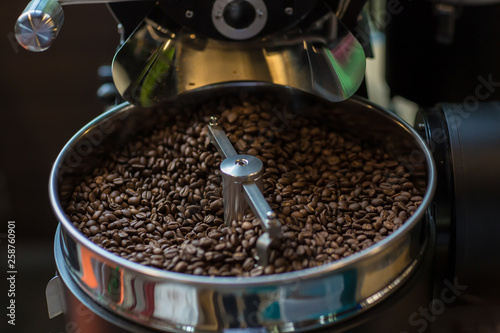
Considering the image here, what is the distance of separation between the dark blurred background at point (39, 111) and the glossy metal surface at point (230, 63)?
58 cm

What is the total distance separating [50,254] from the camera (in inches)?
62.7

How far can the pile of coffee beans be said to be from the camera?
30.7 inches

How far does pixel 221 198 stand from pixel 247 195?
12 centimetres

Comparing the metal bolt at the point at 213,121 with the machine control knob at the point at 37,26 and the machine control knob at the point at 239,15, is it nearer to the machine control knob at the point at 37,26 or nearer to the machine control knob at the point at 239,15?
the machine control knob at the point at 239,15

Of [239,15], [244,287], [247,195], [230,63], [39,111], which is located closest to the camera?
[244,287]

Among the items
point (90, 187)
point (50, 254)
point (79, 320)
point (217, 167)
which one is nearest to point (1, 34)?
point (50, 254)

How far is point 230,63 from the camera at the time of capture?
1.01 m

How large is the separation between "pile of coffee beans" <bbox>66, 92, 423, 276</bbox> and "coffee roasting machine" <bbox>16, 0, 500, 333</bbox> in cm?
4

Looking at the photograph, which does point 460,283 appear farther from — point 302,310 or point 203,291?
point 203,291

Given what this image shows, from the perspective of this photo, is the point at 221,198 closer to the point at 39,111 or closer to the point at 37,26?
the point at 37,26

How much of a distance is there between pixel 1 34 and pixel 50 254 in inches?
23.3

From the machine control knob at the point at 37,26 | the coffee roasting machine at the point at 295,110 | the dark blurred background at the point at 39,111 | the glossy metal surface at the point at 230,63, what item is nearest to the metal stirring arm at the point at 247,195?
the coffee roasting machine at the point at 295,110

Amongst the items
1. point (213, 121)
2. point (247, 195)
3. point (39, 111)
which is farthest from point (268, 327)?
point (39, 111)

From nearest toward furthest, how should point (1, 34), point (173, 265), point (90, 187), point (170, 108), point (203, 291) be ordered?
point (203, 291), point (173, 265), point (90, 187), point (170, 108), point (1, 34)
